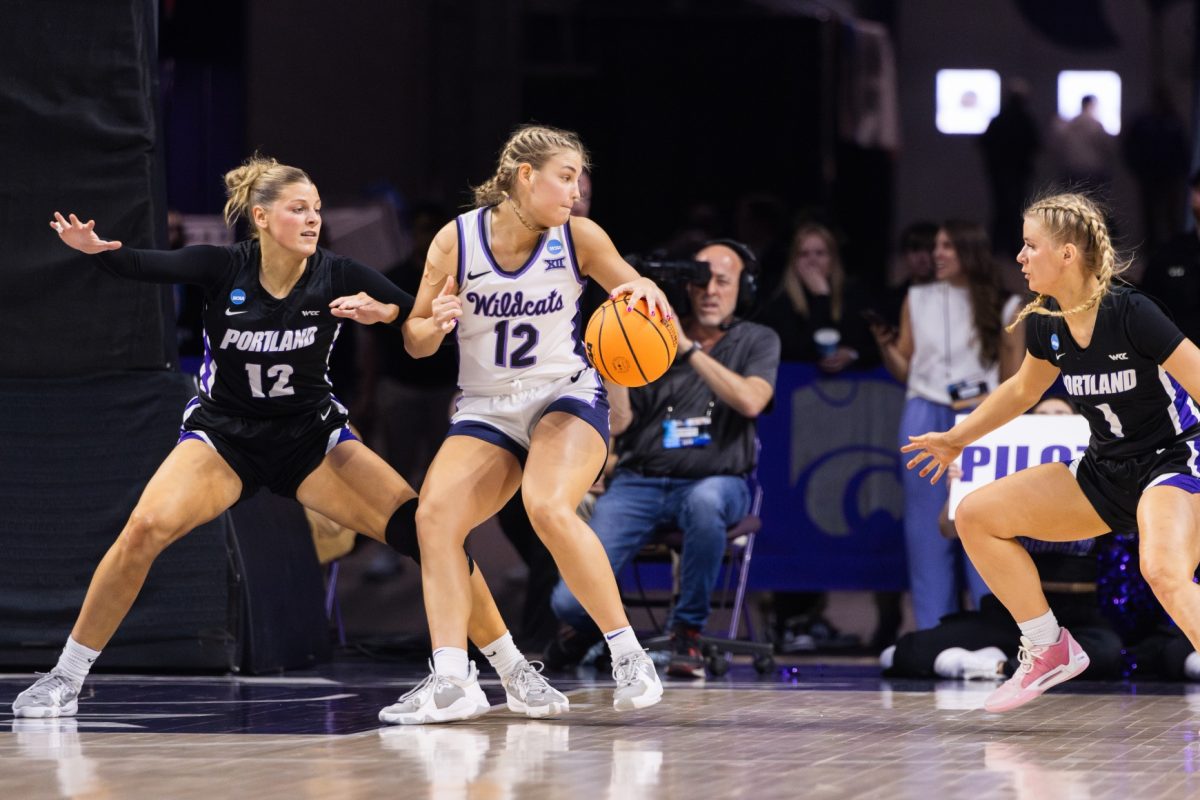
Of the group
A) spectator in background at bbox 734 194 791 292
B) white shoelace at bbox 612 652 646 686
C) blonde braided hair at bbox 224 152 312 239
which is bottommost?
white shoelace at bbox 612 652 646 686

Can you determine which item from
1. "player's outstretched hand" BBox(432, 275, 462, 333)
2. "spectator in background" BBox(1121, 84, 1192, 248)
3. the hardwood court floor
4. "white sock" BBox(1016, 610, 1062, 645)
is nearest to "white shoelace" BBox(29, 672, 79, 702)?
the hardwood court floor

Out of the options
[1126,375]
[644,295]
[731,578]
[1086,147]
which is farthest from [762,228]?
[1086,147]

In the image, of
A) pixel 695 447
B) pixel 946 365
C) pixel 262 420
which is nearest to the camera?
pixel 262 420

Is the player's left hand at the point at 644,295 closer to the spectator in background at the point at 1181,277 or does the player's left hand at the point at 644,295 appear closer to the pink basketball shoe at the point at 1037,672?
the pink basketball shoe at the point at 1037,672

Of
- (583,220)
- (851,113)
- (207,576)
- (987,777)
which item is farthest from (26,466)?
(851,113)

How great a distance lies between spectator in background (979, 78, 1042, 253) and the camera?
17016 mm

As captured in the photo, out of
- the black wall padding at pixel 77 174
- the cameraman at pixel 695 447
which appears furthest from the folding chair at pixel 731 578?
the black wall padding at pixel 77 174

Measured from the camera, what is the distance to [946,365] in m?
9.29

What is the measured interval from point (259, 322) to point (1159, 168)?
11858 millimetres

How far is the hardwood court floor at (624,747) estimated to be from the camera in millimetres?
5016

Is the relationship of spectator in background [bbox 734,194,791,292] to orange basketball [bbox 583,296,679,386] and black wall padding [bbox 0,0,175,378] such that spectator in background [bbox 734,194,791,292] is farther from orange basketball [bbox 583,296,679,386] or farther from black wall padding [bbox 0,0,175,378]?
orange basketball [bbox 583,296,679,386]

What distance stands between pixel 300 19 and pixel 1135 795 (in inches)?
529

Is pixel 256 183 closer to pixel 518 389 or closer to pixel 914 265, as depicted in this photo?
pixel 518 389

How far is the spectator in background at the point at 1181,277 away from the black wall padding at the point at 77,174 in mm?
5107
